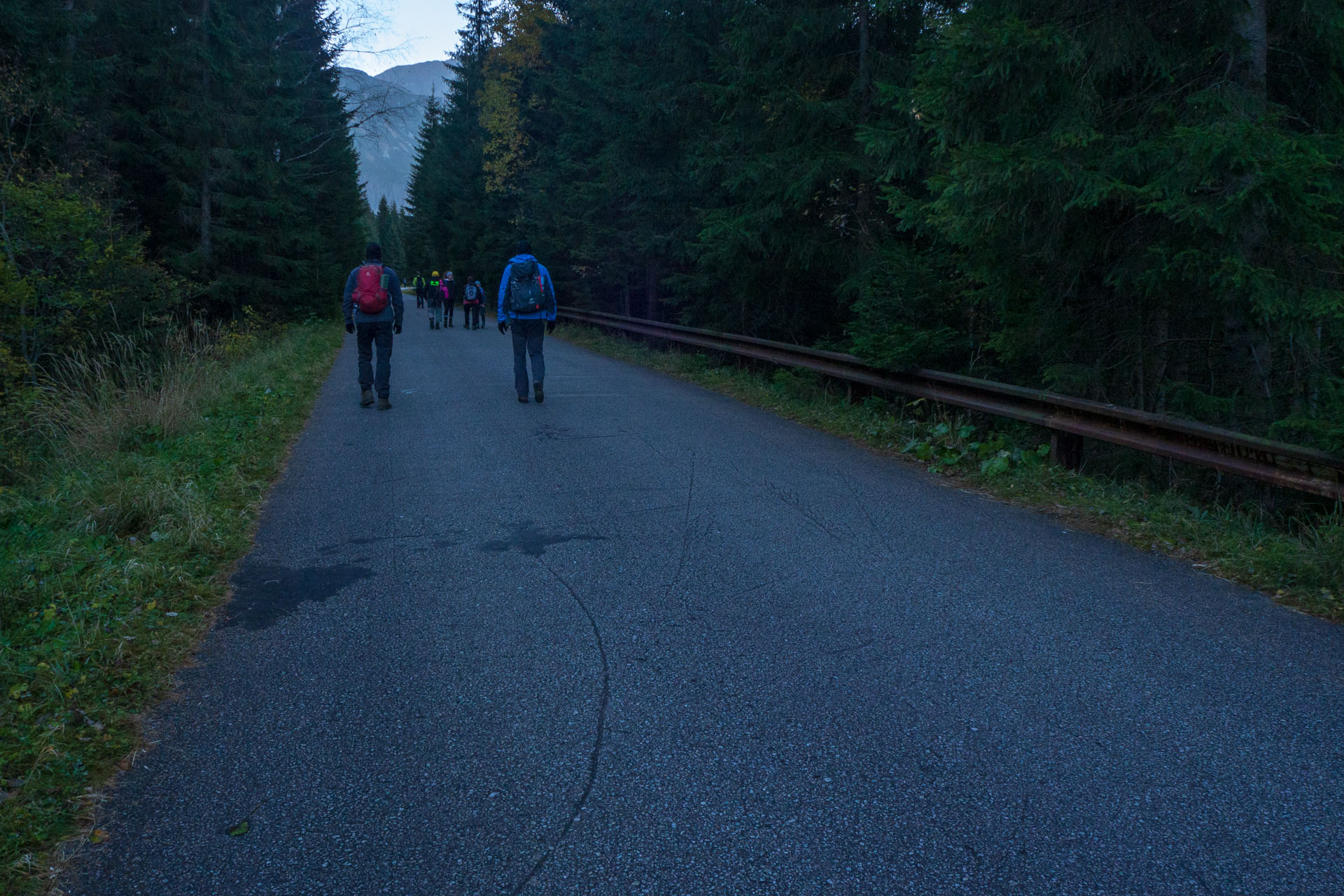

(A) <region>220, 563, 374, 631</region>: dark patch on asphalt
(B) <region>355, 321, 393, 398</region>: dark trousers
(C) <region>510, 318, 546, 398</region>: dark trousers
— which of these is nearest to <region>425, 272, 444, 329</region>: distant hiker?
(B) <region>355, 321, 393, 398</region>: dark trousers

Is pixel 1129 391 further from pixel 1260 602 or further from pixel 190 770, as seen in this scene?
pixel 190 770

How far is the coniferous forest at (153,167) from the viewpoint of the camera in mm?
13445

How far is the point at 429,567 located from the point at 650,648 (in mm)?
1885

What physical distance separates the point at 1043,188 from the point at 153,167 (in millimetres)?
23176

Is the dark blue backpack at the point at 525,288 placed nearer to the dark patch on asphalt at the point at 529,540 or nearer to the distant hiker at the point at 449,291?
the dark patch on asphalt at the point at 529,540

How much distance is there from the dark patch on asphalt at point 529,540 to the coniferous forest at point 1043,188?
193 inches

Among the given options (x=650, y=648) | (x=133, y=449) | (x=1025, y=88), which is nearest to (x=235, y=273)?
(x=133, y=449)

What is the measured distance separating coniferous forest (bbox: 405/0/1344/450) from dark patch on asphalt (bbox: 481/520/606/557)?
16.1ft

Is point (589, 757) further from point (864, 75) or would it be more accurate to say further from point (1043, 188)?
point (864, 75)

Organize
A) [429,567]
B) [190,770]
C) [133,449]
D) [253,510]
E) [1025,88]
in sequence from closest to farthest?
[190,770]
[429,567]
[253,510]
[1025,88]
[133,449]

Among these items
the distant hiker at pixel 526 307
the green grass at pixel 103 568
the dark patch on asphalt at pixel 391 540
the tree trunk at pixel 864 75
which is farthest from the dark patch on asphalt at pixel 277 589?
the tree trunk at pixel 864 75

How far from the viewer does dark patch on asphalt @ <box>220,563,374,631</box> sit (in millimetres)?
4871

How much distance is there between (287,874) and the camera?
2721 millimetres

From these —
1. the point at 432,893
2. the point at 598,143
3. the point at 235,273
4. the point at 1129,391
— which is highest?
the point at 598,143
